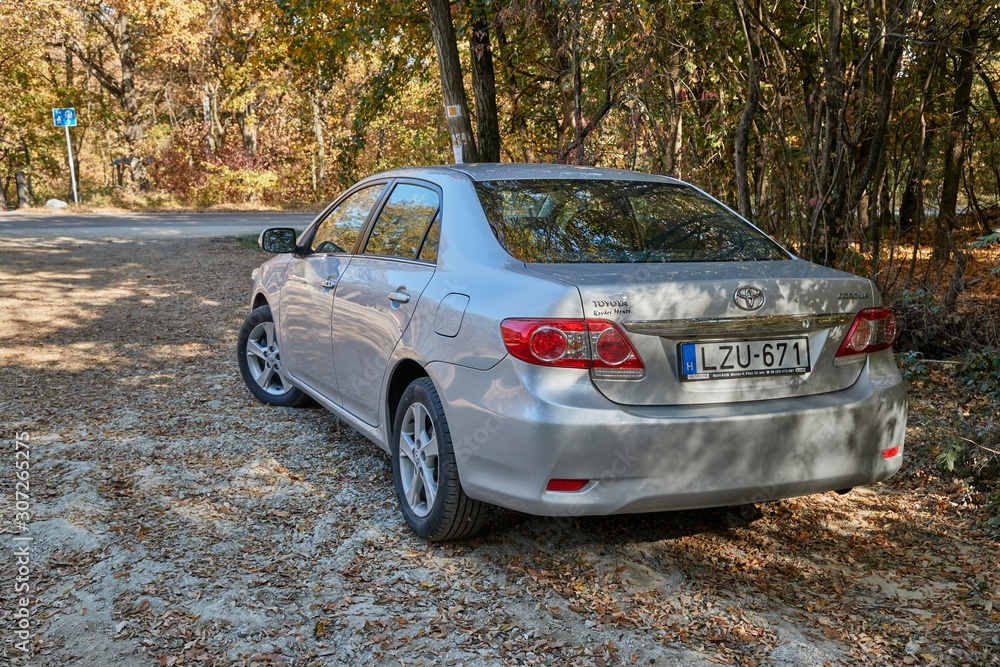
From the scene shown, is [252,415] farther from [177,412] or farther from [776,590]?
[776,590]

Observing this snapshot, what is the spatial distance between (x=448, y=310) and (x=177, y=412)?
309 cm

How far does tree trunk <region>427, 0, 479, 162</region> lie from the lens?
9609 millimetres

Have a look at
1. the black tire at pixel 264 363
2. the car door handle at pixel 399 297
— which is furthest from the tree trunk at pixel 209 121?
the car door handle at pixel 399 297

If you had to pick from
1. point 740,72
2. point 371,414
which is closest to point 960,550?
point 371,414

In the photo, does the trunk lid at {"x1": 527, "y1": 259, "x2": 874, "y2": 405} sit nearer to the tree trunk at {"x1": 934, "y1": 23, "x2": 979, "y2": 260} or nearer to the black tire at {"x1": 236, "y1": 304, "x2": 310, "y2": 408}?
the black tire at {"x1": 236, "y1": 304, "x2": 310, "y2": 408}

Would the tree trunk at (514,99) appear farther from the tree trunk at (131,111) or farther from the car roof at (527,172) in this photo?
the tree trunk at (131,111)

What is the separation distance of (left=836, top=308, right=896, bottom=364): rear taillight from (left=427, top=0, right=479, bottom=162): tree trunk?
6.98 metres

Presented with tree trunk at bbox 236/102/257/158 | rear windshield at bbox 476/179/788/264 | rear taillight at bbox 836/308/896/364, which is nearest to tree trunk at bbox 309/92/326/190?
tree trunk at bbox 236/102/257/158

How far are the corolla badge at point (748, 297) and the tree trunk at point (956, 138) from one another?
3.66 m

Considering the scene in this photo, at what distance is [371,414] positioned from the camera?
4355 millimetres

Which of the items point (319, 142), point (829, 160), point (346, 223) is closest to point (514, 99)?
point (829, 160)

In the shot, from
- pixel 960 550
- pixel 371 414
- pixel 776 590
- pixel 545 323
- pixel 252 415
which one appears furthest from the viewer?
pixel 252 415

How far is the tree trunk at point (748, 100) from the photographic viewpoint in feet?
22.5

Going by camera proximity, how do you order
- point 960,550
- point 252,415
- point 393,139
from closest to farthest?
point 960,550, point 252,415, point 393,139
